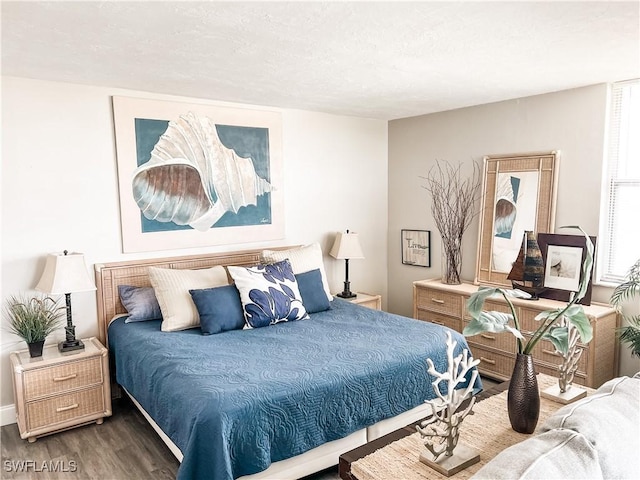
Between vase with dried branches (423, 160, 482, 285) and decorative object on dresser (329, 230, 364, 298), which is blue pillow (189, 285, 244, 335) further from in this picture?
vase with dried branches (423, 160, 482, 285)

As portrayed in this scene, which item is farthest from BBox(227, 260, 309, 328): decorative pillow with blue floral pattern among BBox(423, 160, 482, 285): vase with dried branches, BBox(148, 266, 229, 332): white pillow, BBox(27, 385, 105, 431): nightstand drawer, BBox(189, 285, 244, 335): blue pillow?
BBox(423, 160, 482, 285): vase with dried branches

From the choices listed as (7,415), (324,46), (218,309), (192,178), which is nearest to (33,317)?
(7,415)

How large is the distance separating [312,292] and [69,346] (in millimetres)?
Answer: 1755

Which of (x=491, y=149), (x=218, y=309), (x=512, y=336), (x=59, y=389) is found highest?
(x=491, y=149)

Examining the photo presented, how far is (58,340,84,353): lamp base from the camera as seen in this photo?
10.2 ft

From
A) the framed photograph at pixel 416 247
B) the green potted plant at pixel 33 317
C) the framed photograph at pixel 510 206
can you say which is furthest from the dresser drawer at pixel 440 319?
the green potted plant at pixel 33 317

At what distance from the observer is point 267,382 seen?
7.59 feet

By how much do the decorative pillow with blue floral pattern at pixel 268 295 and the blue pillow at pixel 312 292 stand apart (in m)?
0.10

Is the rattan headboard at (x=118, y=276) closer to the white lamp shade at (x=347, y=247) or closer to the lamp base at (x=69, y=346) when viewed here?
the lamp base at (x=69, y=346)

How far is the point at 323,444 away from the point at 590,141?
2.92 meters

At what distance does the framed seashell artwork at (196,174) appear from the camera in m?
3.53

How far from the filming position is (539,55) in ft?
8.74

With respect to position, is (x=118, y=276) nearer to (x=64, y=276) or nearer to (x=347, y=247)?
(x=64, y=276)

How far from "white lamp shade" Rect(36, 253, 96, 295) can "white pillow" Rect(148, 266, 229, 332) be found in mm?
443
